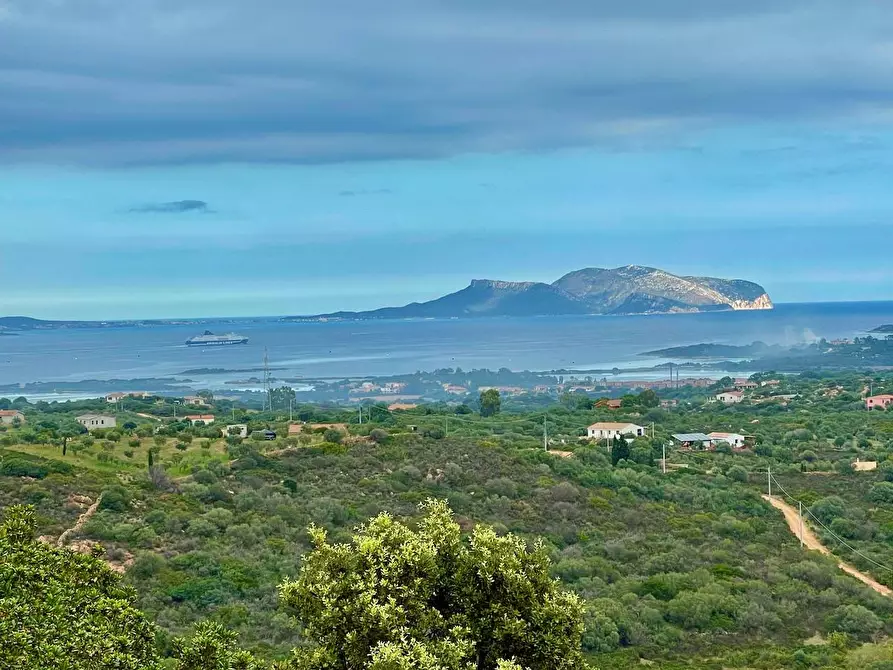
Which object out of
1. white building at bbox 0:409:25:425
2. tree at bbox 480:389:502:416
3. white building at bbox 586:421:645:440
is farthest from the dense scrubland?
tree at bbox 480:389:502:416

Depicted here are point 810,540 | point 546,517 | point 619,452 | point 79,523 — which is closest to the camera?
point 79,523

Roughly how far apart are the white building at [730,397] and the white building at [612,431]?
32757mm

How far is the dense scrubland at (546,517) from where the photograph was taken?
1017 inches

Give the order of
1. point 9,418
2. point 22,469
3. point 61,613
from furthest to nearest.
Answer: point 9,418 < point 22,469 < point 61,613

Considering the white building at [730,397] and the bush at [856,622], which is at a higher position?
the white building at [730,397]

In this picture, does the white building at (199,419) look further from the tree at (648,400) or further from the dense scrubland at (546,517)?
the tree at (648,400)

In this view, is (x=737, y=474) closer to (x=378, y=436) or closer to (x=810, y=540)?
(x=810, y=540)

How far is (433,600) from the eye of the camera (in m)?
11.1

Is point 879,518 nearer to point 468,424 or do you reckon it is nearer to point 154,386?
point 468,424

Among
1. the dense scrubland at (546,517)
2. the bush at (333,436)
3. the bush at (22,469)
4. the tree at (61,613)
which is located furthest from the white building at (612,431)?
the tree at (61,613)

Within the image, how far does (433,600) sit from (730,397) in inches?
3597

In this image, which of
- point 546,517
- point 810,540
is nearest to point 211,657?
point 546,517

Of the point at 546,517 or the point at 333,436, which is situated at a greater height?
the point at 333,436

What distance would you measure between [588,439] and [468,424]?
11277mm
